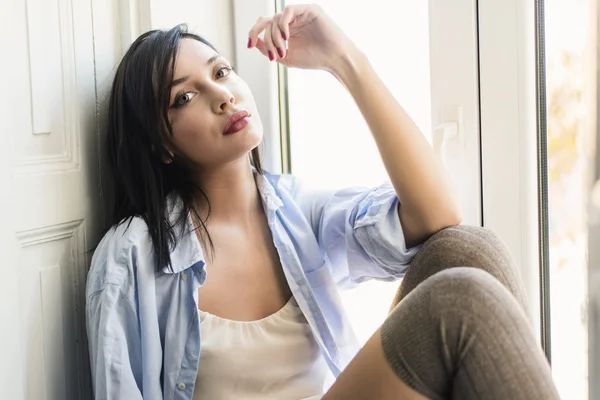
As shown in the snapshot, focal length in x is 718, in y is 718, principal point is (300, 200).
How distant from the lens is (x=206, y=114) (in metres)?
1.13

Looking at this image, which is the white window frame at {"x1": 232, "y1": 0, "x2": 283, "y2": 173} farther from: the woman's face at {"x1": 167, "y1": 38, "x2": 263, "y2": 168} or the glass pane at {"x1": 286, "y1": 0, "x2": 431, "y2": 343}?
the woman's face at {"x1": 167, "y1": 38, "x2": 263, "y2": 168}

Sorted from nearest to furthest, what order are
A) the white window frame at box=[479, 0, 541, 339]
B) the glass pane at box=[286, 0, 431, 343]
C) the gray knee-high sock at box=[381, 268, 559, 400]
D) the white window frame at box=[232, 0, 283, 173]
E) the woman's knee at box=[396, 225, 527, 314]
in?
the gray knee-high sock at box=[381, 268, 559, 400], the woman's knee at box=[396, 225, 527, 314], the white window frame at box=[479, 0, 541, 339], the glass pane at box=[286, 0, 431, 343], the white window frame at box=[232, 0, 283, 173]

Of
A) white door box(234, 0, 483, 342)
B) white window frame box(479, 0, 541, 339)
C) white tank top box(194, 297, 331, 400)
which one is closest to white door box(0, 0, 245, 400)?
white tank top box(194, 297, 331, 400)

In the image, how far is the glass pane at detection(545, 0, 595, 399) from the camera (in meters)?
1.17

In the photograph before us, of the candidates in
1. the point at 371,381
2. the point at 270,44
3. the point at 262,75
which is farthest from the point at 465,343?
the point at 262,75

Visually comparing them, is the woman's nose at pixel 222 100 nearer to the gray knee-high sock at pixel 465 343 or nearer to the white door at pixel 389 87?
the white door at pixel 389 87

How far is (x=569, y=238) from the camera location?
1.21 meters

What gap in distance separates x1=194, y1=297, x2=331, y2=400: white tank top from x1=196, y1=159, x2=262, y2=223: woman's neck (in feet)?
0.59

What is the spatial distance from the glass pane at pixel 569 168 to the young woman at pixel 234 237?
0.23m

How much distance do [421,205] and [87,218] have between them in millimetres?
542

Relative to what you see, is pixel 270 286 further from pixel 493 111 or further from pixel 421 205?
pixel 493 111

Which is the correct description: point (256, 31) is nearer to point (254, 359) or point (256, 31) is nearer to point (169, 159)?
point (169, 159)

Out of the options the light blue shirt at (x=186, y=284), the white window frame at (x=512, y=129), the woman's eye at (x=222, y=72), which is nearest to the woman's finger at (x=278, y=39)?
the woman's eye at (x=222, y=72)

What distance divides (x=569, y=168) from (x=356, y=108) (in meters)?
0.44
